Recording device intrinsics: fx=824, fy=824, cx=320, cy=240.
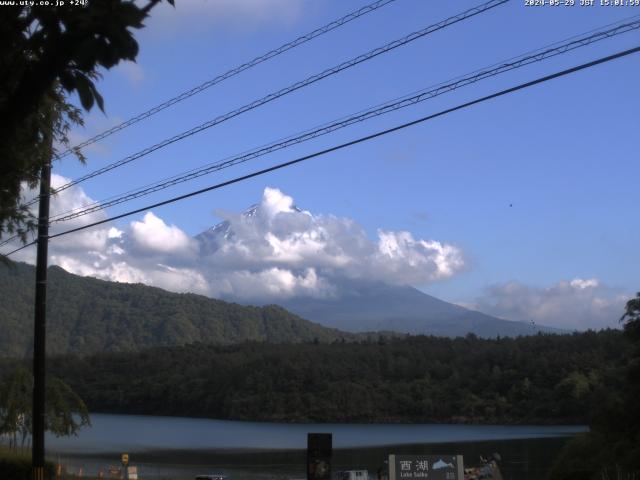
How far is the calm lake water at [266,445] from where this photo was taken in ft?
205

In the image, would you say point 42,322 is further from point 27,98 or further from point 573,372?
point 573,372

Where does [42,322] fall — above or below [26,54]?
below

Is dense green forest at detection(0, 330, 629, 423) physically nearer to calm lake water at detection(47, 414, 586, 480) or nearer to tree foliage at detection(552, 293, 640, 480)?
calm lake water at detection(47, 414, 586, 480)

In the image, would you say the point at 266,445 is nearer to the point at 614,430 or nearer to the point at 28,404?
the point at 614,430

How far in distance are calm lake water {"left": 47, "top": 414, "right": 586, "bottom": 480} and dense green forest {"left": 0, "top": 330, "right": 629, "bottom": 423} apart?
18.6ft

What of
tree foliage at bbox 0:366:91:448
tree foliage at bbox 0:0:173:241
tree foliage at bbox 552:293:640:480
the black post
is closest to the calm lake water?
tree foliage at bbox 552:293:640:480

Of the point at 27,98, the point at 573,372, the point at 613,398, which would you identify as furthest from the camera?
the point at 573,372

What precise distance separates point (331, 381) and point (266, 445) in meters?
46.2

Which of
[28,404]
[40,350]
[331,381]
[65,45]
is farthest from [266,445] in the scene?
[65,45]

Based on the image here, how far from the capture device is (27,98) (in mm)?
5250

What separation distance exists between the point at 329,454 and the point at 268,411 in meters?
117

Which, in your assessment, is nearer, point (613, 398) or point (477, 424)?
point (613, 398)

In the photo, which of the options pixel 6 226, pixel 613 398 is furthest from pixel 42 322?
pixel 613 398

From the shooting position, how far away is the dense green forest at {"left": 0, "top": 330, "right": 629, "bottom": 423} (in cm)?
11988
